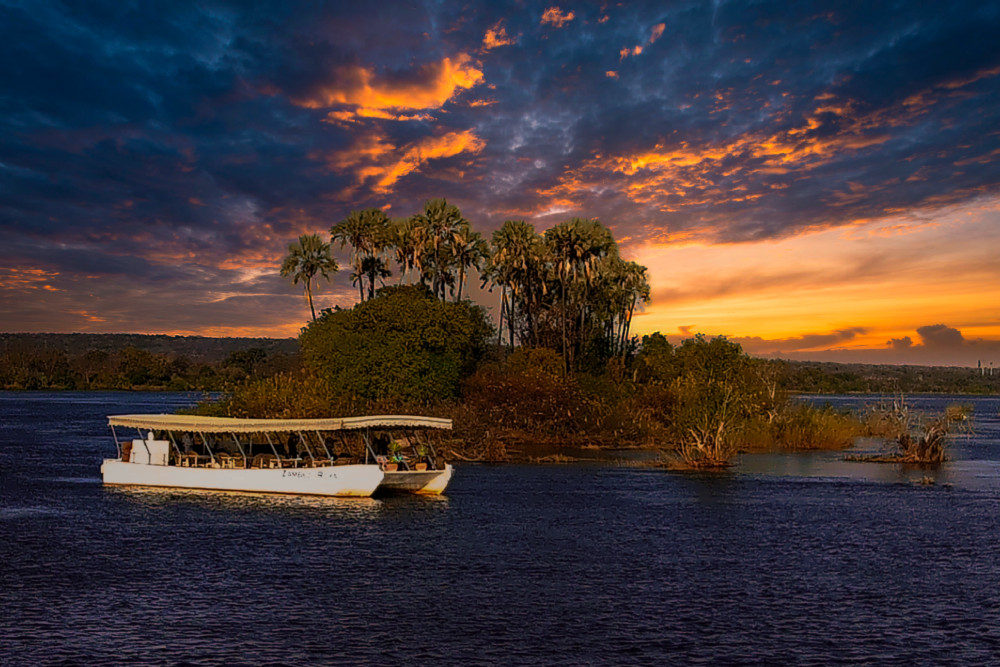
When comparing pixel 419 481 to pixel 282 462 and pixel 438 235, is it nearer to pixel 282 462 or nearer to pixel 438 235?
pixel 282 462

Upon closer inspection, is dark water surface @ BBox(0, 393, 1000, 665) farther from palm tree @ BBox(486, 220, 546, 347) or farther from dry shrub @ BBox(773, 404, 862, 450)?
palm tree @ BBox(486, 220, 546, 347)

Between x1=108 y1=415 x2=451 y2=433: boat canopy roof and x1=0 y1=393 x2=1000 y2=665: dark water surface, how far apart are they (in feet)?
10.9

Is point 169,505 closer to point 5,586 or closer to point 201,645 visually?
point 5,586

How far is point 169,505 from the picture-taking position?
42.0 meters

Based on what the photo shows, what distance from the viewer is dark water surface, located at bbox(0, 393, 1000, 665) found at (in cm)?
2053

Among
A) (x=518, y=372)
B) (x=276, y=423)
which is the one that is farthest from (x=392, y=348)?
(x=276, y=423)

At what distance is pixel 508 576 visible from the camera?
27422mm

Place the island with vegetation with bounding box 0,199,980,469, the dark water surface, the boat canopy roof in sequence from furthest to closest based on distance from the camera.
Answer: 1. the island with vegetation with bounding box 0,199,980,469
2. the boat canopy roof
3. the dark water surface

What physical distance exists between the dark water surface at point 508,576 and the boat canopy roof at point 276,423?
331 cm

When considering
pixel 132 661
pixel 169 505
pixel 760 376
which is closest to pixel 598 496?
pixel 169 505

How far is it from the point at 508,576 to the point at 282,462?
2037 cm

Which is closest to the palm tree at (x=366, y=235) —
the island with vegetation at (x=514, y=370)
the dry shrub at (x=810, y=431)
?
the island with vegetation at (x=514, y=370)

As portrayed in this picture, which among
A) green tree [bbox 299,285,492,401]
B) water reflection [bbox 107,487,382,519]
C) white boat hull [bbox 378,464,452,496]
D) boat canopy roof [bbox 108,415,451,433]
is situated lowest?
water reflection [bbox 107,487,382,519]

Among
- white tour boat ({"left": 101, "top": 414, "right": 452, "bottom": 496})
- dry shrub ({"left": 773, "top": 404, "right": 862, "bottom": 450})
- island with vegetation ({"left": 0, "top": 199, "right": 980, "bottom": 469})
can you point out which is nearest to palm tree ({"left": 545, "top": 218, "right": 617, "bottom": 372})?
island with vegetation ({"left": 0, "top": 199, "right": 980, "bottom": 469})
